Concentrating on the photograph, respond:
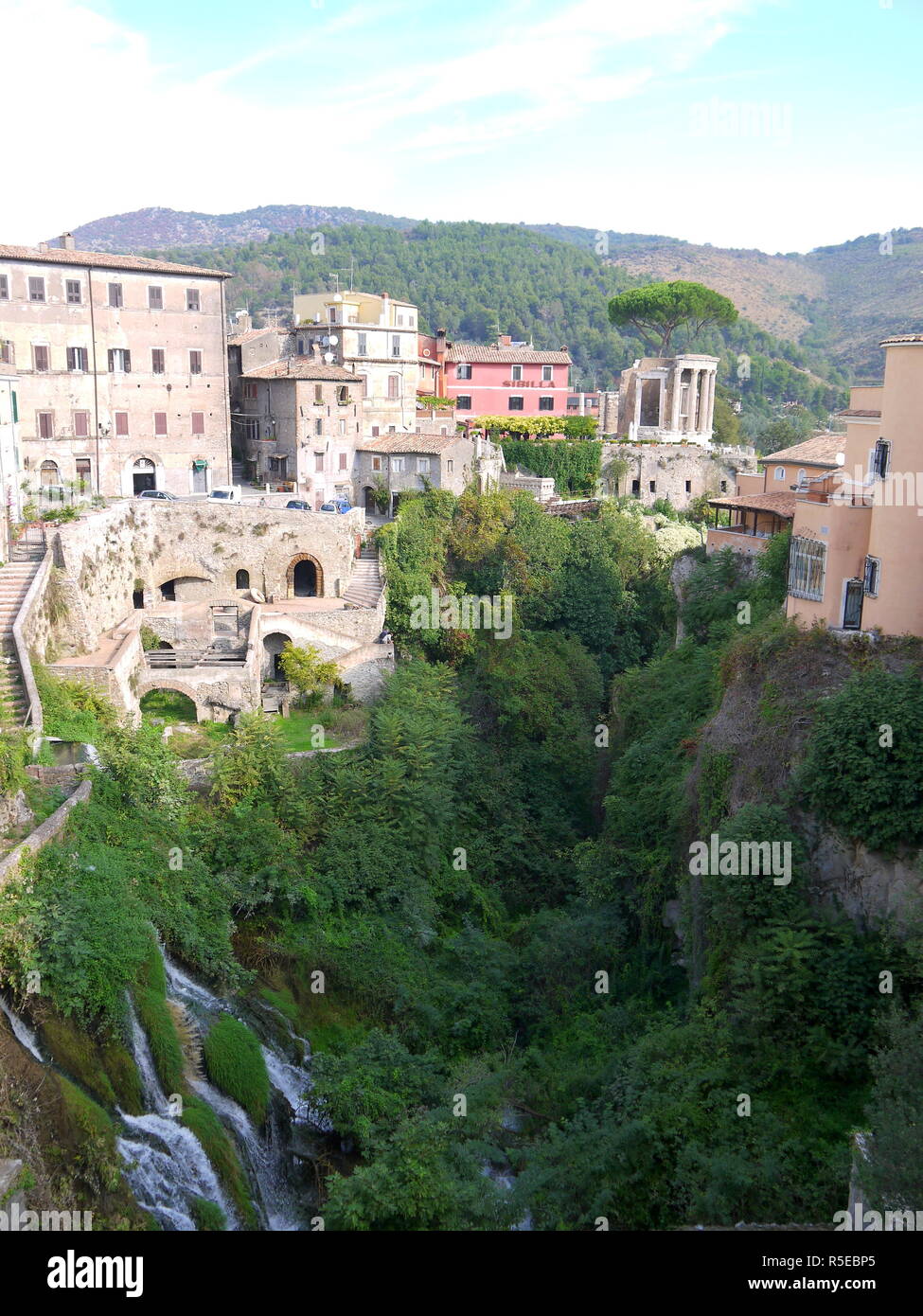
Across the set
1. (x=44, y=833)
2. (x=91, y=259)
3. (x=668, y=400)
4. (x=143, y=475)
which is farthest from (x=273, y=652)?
(x=668, y=400)

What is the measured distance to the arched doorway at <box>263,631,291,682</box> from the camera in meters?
39.0

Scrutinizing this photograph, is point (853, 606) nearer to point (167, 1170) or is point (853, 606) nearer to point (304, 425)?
point (167, 1170)

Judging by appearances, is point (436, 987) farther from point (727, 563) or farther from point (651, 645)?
point (651, 645)

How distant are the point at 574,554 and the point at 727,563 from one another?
1119 cm

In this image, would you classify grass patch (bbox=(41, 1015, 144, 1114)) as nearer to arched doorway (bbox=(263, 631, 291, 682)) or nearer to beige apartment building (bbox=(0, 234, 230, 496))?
arched doorway (bbox=(263, 631, 291, 682))

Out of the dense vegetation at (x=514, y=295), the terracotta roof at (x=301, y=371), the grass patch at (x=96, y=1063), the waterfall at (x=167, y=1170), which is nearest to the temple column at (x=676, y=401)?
the terracotta roof at (x=301, y=371)

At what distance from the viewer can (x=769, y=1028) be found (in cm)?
1933

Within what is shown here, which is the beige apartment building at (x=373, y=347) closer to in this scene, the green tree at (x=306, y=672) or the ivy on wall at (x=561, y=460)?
the ivy on wall at (x=561, y=460)

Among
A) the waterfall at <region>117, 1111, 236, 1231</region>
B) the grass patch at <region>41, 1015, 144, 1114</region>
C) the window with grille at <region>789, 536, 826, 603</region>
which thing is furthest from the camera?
the window with grille at <region>789, 536, 826, 603</region>

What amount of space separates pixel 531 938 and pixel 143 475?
27.1 m

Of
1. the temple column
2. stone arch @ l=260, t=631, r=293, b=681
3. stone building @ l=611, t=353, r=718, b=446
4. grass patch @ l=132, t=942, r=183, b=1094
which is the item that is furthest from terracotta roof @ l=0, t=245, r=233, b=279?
grass patch @ l=132, t=942, r=183, b=1094

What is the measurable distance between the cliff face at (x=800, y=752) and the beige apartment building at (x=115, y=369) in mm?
→ 26557

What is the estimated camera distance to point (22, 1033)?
1867 cm

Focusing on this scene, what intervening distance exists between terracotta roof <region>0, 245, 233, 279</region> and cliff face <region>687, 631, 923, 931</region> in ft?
92.5
